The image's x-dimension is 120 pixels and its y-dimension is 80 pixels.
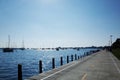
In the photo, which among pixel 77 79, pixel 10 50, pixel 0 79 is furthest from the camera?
pixel 10 50

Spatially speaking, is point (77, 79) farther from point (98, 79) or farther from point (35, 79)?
point (35, 79)

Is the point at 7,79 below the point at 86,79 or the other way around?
below

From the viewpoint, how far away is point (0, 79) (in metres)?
26.0

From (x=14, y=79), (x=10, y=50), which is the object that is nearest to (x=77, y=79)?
(x=14, y=79)

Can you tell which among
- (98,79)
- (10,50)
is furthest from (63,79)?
(10,50)

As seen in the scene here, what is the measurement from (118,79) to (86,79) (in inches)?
96.5

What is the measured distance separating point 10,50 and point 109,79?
15683 centimetres

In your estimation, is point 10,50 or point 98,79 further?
point 10,50

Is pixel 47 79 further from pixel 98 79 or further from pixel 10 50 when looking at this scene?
pixel 10 50

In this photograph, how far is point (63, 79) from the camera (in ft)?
46.8

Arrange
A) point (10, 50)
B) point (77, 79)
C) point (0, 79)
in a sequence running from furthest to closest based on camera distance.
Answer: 1. point (10, 50)
2. point (0, 79)
3. point (77, 79)

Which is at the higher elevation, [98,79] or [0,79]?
[98,79]

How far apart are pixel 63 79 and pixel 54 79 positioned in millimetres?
682

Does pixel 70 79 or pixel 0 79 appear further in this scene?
pixel 0 79
